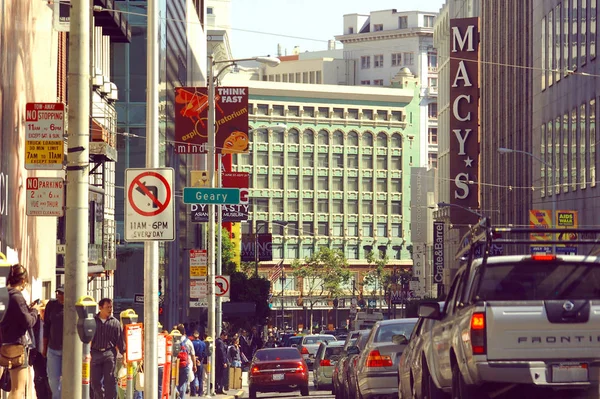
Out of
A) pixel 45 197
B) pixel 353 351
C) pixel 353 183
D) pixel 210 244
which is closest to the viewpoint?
pixel 45 197

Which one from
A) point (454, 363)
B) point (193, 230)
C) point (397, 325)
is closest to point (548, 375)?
point (454, 363)

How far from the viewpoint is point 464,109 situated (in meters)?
84.7

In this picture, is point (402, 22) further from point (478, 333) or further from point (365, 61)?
point (478, 333)

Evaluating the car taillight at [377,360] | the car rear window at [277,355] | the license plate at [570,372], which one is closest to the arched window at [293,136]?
the car rear window at [277,355]

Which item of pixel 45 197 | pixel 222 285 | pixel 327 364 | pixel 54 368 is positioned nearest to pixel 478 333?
pixel 45 197

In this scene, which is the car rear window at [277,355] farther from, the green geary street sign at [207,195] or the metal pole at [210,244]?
the green geary street sign at [207,195]

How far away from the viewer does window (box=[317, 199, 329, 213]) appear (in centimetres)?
15725

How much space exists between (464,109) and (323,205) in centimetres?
7383

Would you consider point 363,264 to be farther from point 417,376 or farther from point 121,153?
point 417,376

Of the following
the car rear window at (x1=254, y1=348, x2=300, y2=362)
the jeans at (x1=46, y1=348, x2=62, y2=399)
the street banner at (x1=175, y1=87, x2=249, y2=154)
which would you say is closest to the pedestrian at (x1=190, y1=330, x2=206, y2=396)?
the car rear window at (x1=254, y1=348, x2=300, y2=362)

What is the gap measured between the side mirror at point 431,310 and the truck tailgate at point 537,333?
2.19 metres

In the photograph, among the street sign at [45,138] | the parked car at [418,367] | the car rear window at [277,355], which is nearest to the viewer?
the parked car at [418,367]

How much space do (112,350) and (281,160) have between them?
441 ft

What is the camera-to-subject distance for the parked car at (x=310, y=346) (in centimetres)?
5772
